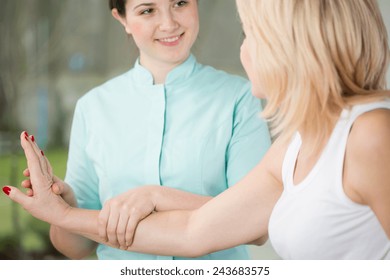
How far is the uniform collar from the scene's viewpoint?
4.11ft

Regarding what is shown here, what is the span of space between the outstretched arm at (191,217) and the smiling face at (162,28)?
0.28 m

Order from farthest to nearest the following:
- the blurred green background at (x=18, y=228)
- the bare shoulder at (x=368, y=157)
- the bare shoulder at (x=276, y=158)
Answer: the blurred green background at (x=18, y=228) → the bare shoulder at (x=276, y=158) → the bare shoulder at (x=368, y=157)

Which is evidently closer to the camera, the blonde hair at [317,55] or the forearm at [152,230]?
the blonde hair at [317,55]

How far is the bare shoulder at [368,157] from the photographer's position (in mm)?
888

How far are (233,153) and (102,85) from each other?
1.01 ft

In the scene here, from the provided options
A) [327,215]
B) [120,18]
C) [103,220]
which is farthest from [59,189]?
[327,215]

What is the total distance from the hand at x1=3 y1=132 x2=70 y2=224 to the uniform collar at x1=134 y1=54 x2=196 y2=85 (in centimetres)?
25

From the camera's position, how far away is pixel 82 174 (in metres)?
1.27

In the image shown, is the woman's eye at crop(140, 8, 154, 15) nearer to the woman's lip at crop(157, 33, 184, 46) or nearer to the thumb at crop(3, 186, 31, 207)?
the woman's lip at crop(157, 33, 184, 46)

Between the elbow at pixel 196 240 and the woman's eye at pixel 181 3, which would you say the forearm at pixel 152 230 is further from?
the woman's eye at pixel 181 3

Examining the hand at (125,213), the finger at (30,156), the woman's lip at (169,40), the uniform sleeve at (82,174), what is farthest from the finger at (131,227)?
the woman's lip at (169,40)

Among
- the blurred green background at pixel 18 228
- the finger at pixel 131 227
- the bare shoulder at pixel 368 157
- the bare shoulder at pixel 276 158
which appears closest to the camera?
the bare shoulder at pixel 368 157
